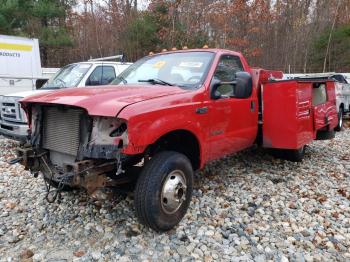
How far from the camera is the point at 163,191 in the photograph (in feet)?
12.2

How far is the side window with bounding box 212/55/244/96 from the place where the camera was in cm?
474

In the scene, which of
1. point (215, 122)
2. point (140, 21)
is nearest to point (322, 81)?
point (215, 122)

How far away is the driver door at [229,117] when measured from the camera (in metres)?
4.55

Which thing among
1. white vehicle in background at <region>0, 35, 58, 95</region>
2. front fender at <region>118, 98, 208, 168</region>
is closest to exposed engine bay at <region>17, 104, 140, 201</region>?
front fender at <region>118, 98, 208, 168</region>

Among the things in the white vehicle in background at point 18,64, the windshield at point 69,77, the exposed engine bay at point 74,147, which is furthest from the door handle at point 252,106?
the white vehicle in background at point 18,64

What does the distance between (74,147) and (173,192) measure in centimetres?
111

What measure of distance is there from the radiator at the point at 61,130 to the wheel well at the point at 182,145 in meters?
0.87

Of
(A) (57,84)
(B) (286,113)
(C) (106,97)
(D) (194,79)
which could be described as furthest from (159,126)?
(A) (57,84)

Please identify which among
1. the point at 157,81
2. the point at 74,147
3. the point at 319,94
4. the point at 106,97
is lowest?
the point at 74,147

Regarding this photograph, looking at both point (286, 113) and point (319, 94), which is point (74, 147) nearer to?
point (286, 113)

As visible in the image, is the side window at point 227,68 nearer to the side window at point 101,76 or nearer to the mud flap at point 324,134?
the mud flap at point 324,134

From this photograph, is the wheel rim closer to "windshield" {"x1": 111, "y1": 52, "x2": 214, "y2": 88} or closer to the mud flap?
"windshield" {"x1": 111, "y1": 52, "x2": 214, "y2": 88}

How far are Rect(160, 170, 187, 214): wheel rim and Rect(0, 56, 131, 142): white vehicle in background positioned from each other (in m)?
4.01

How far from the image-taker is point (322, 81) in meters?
6.48
